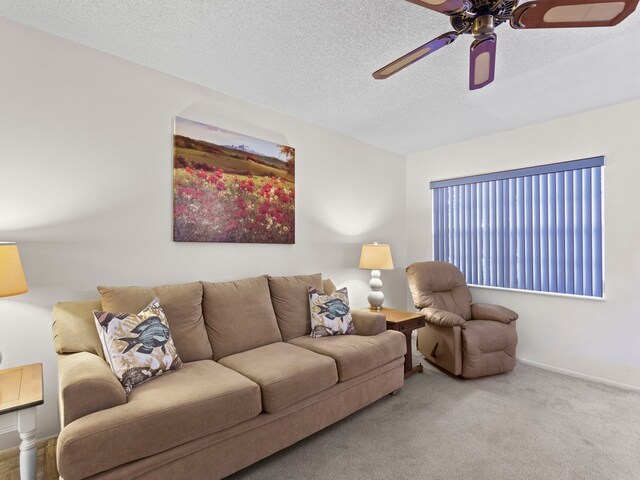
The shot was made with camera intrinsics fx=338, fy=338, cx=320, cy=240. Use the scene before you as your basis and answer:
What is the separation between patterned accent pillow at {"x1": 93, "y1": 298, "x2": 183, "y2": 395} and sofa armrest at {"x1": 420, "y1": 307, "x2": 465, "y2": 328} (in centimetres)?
236

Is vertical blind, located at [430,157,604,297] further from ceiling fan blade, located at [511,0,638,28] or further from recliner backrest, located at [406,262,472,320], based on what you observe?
ceiling fan blade, located at [511,0,638,28]

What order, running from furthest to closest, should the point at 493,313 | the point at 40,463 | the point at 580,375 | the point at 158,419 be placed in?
the point at 493,313
the point at 580,375
the point at 40,463
the point at 158,419

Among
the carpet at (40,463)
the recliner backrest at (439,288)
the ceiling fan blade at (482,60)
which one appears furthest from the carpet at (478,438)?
the ceiling fan blade at (482,60)

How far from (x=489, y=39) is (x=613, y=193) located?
2.50 metres

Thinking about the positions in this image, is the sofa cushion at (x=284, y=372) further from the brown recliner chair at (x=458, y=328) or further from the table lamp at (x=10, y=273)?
the brown recliner chair at (x=458, y=328)

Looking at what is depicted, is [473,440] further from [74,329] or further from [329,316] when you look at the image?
[74,329]

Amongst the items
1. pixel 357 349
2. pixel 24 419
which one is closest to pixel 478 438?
pixel 357 349

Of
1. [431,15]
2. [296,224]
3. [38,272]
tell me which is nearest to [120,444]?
[38,272]

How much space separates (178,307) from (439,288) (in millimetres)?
2774

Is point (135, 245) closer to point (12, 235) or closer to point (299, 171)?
point (12, 235)

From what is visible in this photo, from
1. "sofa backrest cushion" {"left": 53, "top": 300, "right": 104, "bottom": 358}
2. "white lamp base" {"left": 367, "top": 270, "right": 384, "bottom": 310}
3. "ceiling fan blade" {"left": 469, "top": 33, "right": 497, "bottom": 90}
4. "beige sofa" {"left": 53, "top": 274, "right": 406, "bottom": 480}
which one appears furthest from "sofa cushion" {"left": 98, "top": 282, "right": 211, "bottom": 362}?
"ceiling fan blade" {"left": 469, "top": 33, "right": 497, "bottom": 90}

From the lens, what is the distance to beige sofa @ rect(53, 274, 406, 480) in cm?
145

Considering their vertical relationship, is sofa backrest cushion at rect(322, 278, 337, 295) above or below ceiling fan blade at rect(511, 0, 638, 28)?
below

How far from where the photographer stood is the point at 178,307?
2.27 m
